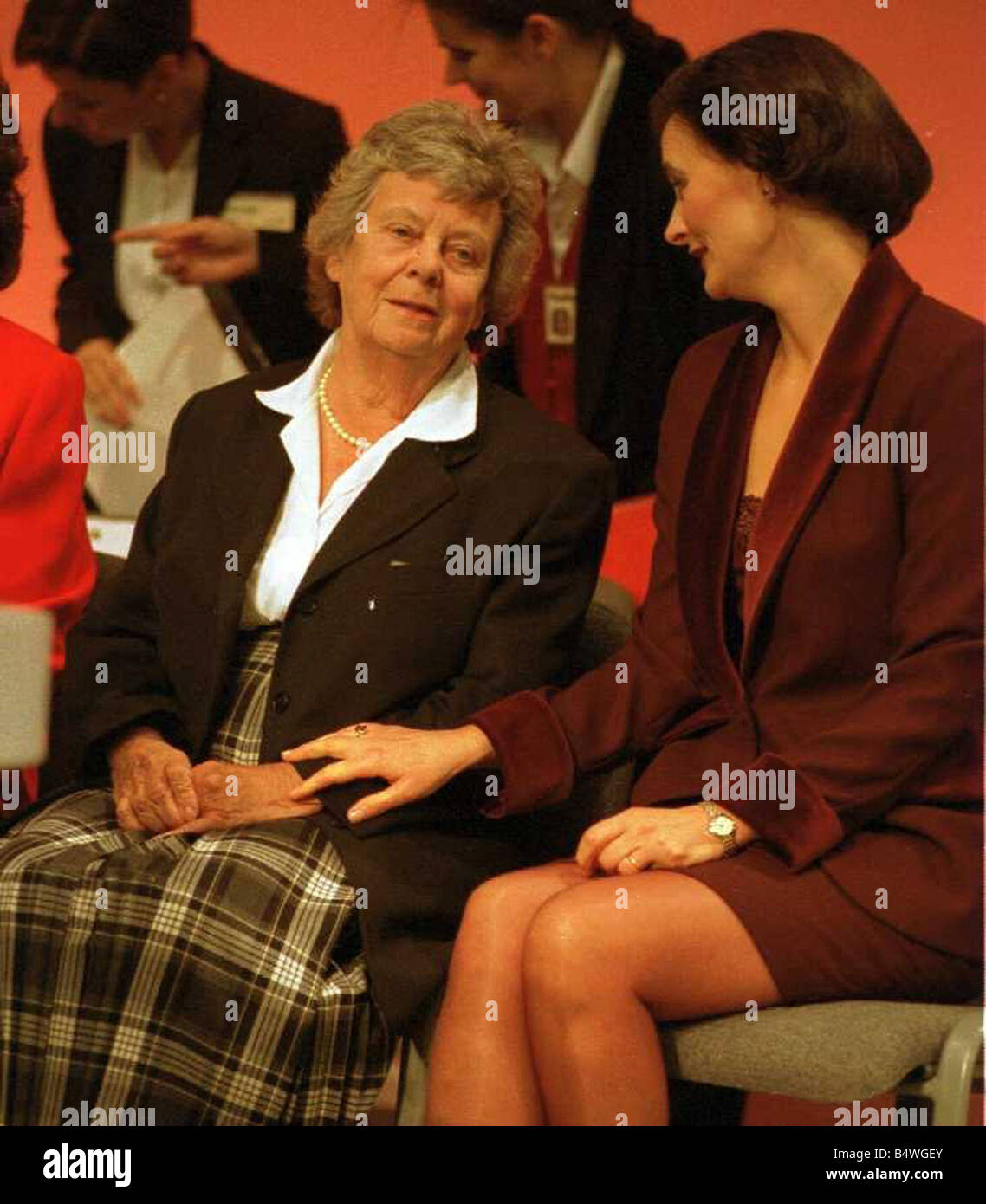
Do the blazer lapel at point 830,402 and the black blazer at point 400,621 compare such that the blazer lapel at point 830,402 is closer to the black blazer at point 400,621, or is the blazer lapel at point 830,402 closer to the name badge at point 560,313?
the black blazer at point 400,621

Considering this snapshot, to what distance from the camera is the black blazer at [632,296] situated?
3.23 meters

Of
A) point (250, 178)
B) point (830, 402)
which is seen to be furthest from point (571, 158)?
point (830, 402)

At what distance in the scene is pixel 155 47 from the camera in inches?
137

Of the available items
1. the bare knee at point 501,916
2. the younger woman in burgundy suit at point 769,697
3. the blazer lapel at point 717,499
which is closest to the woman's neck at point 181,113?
the younger woman in burgundy suit at point 769,697

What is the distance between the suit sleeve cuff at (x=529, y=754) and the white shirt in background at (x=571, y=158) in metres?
0.95

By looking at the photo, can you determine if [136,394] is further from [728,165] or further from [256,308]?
[728,165]

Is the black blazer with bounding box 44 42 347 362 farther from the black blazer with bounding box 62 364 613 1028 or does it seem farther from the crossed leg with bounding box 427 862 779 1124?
the crossed leg with bounding box 427 862 779 1124

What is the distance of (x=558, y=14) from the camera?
326cm

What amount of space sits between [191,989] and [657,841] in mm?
634

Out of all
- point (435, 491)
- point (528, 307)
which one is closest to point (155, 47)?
point (528, 307)

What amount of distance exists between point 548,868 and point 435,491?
59cm

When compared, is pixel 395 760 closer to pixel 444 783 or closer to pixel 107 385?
pixel 444 783

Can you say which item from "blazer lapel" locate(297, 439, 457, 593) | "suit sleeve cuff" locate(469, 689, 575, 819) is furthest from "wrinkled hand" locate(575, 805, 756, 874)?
"blazer lapel" locate(297, 439, 457, 593)

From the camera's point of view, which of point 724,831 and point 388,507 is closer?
point 724,831
